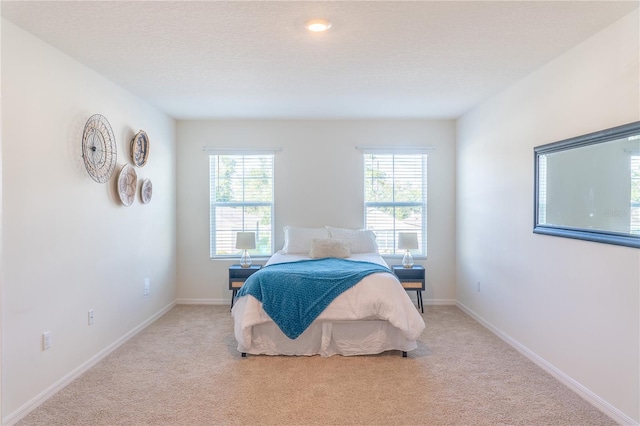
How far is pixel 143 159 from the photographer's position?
13.2ft

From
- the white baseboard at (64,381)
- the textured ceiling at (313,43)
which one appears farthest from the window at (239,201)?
the white baseboard at (64,381)

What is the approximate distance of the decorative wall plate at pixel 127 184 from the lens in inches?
140

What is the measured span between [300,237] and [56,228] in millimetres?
2591

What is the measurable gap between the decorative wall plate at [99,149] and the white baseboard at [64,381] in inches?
58.0

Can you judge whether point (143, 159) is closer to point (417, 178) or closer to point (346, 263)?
point (346, 263)

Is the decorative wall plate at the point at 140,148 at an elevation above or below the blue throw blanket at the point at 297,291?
above

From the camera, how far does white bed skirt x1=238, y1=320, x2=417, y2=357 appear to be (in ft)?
10.7

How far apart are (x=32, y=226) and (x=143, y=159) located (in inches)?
66.5

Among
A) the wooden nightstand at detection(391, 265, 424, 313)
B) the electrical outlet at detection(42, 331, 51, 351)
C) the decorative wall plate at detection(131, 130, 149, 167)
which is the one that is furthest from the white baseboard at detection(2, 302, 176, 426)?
the wooden nightstand at detection(391, 265, 424, 313)

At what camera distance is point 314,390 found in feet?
8.73

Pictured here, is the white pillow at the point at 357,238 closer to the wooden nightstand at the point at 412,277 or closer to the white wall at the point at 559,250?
the wooden nightstand at the point at 412,277

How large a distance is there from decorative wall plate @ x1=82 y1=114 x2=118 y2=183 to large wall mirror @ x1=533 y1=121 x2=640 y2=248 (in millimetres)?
3643

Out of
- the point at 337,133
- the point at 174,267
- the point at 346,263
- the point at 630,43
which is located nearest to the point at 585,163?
the point at 630,43

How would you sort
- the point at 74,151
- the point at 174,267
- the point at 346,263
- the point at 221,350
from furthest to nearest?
1. the point at 174,267
2. the point at 346,263
3. the point at 221,350
4. the point at 74,151
